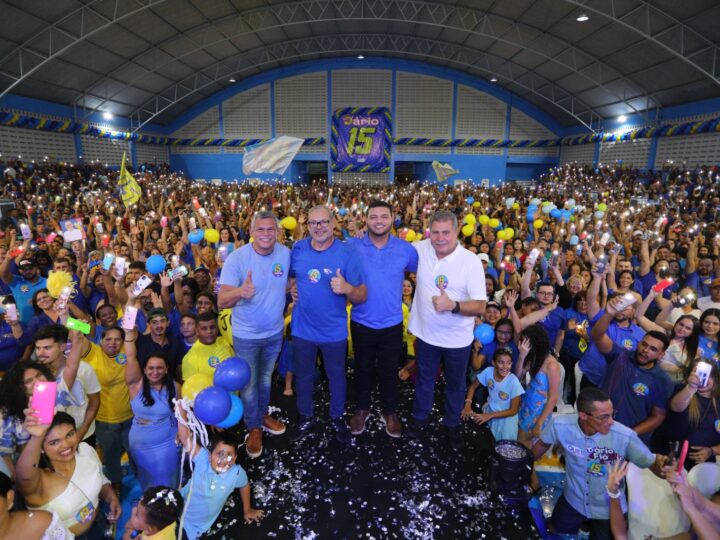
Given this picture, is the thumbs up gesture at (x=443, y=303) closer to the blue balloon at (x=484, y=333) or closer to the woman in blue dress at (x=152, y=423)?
the blue balloon at (x=484, y=333)

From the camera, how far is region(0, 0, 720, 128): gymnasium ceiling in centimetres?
1383

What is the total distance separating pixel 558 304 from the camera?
4559 millimetres

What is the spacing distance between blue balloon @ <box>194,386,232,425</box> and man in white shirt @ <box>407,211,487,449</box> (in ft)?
4.99

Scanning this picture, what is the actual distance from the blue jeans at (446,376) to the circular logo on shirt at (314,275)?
38.3 inches

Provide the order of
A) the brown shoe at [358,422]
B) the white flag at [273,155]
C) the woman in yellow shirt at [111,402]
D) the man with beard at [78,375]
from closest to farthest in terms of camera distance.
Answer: the man with beard at [78,375], the woman in yellow shirt at [111,402], the brown shoe at [358,422], the white flag at [273,155]

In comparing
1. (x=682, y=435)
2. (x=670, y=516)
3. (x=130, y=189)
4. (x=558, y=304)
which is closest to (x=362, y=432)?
(x=670, y=516)

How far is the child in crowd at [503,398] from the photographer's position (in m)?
3.31

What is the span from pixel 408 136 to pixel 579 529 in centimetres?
2547

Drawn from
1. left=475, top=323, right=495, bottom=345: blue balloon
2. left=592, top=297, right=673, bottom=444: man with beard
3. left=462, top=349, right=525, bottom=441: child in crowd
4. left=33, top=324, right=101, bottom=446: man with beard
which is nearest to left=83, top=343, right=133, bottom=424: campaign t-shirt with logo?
left=33, top=324, right=101, bottom=446: man with beard

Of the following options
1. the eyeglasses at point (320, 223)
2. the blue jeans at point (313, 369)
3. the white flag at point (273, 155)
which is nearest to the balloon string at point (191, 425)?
the blue jeans at point (313, 369)

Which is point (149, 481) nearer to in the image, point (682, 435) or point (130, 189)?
point (682, 435)

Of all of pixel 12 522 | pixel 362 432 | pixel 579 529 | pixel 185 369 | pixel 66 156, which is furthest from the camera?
pixel 66 156

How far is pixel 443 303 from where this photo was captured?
276 cm

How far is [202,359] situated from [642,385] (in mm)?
3393
